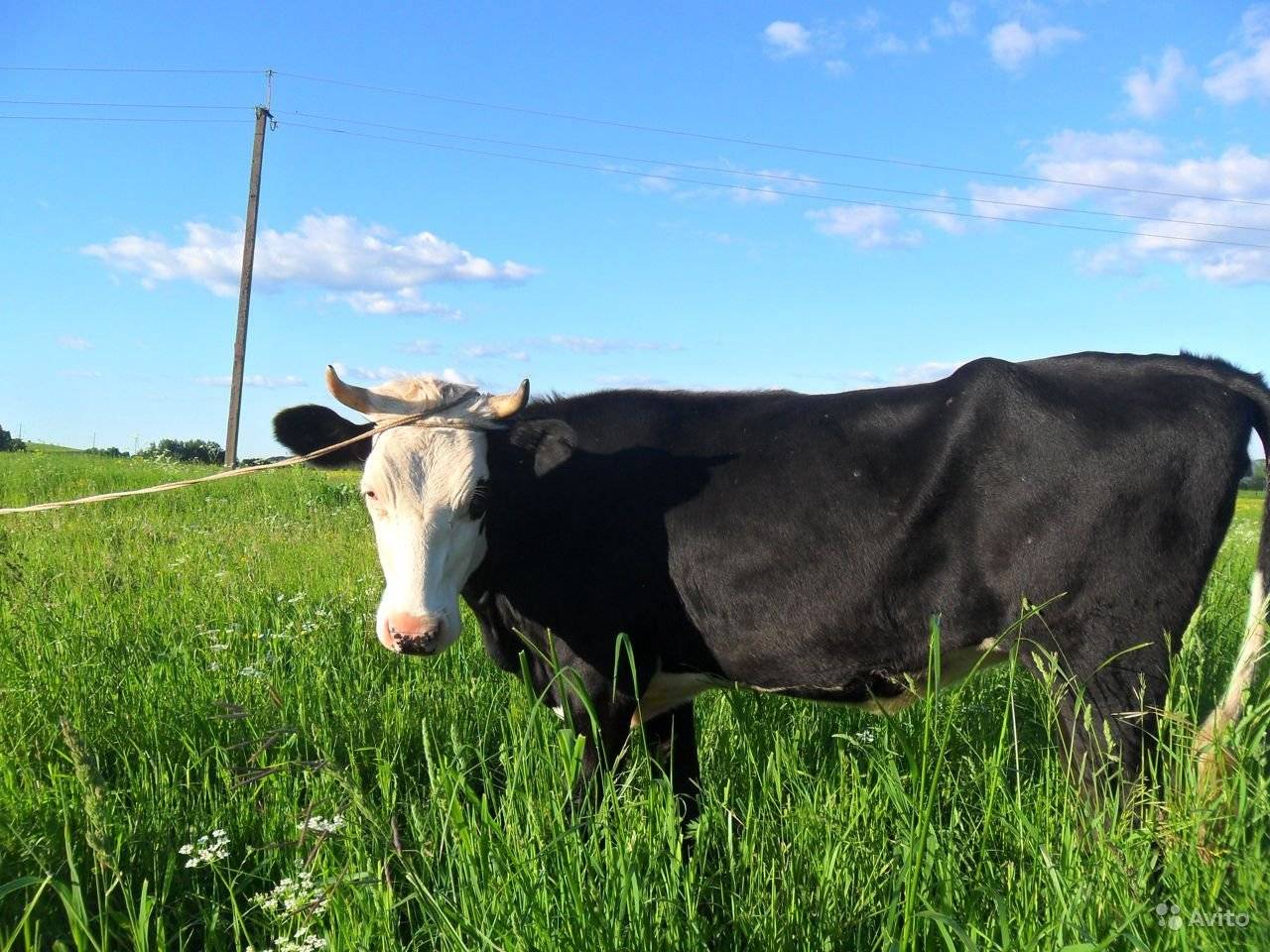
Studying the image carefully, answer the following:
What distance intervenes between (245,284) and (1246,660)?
23220 mm

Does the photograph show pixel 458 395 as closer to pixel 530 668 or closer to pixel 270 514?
pixel 530 668

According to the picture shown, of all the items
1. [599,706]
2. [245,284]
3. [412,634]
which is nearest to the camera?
[412,634]

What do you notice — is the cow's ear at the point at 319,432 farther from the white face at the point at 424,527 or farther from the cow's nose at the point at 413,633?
the cow's nose at the point at 413,633

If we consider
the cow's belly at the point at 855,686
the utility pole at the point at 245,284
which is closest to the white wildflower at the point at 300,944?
the cow's belly at the point at 855,686

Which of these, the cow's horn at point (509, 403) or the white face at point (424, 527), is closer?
the white face at point (424, 527)

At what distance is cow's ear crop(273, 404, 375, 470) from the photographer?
421cm

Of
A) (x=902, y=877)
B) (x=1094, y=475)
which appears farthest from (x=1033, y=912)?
(x=1094, y=475)

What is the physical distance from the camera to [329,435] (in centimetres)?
429

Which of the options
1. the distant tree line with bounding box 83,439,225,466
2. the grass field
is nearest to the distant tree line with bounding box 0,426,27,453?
the distant tree line with bounding box 83,439,225,466

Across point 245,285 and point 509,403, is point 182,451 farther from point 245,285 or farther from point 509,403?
point 509,403

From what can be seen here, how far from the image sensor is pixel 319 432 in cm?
429

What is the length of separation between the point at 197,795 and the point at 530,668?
138 cm

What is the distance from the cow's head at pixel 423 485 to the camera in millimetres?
3365

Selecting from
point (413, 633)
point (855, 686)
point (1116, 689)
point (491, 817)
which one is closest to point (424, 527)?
point (413, 633)
